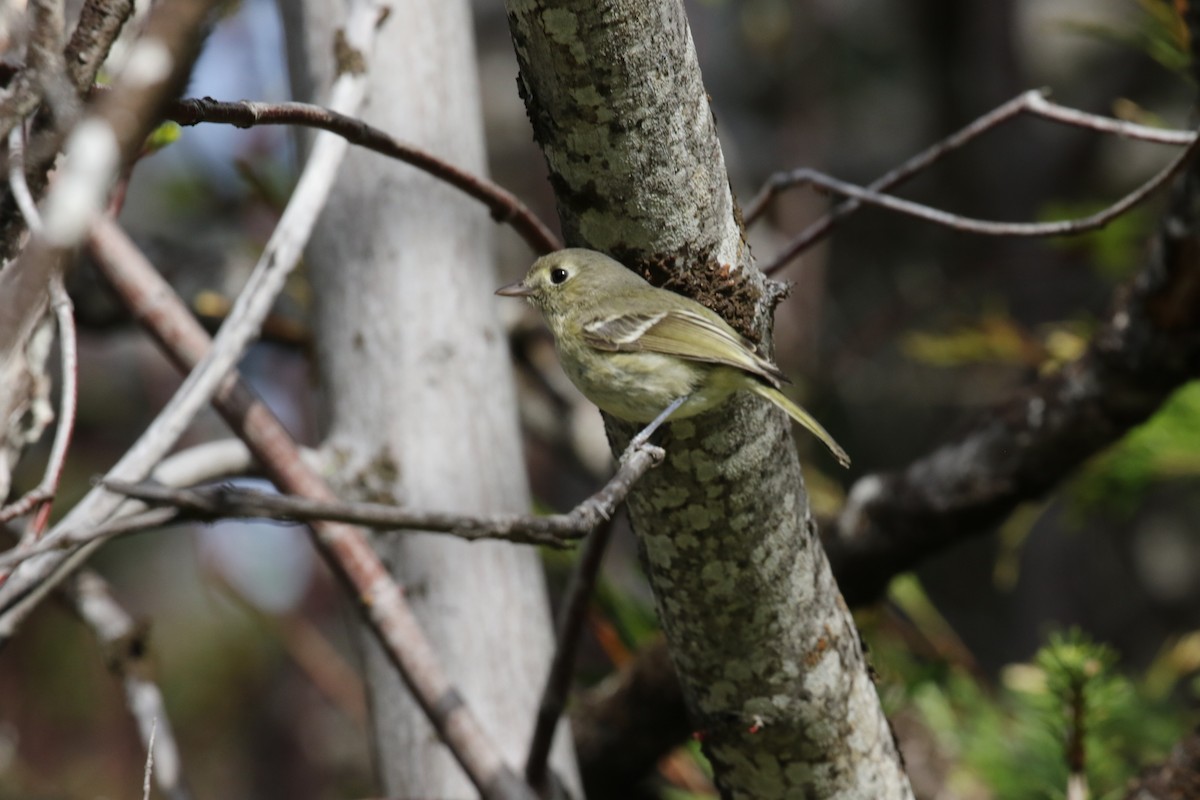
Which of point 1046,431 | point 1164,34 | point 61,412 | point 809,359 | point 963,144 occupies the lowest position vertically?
point 61,412

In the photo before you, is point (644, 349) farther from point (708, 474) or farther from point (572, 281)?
point (708, 474)

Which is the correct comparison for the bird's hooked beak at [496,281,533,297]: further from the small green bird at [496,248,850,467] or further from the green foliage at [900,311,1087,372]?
the green foliage at [900,311,1087,372]

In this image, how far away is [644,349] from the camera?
1.75 metres

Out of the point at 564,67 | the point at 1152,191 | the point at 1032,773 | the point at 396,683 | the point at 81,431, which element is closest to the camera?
the point at 564,67

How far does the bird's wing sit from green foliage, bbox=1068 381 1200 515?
1346 mm

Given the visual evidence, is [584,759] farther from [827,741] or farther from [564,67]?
[564,67]

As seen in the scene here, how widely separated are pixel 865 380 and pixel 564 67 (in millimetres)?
5334

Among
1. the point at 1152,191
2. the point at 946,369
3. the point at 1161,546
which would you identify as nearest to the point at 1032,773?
the point at 1152,191

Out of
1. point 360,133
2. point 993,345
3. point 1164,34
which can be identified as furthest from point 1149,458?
point 360,133

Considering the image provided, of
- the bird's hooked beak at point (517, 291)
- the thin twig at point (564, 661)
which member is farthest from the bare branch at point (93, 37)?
the bird's hooked beak at point (517, 291)

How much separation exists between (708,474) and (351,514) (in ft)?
2.11

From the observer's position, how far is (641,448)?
133 centimetres

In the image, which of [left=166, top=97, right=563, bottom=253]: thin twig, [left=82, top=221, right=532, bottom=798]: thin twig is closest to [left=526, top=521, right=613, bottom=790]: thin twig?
[left=82, top=221, right=532, bottom=798]: thin twig

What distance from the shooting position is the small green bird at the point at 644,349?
4.88 ft
